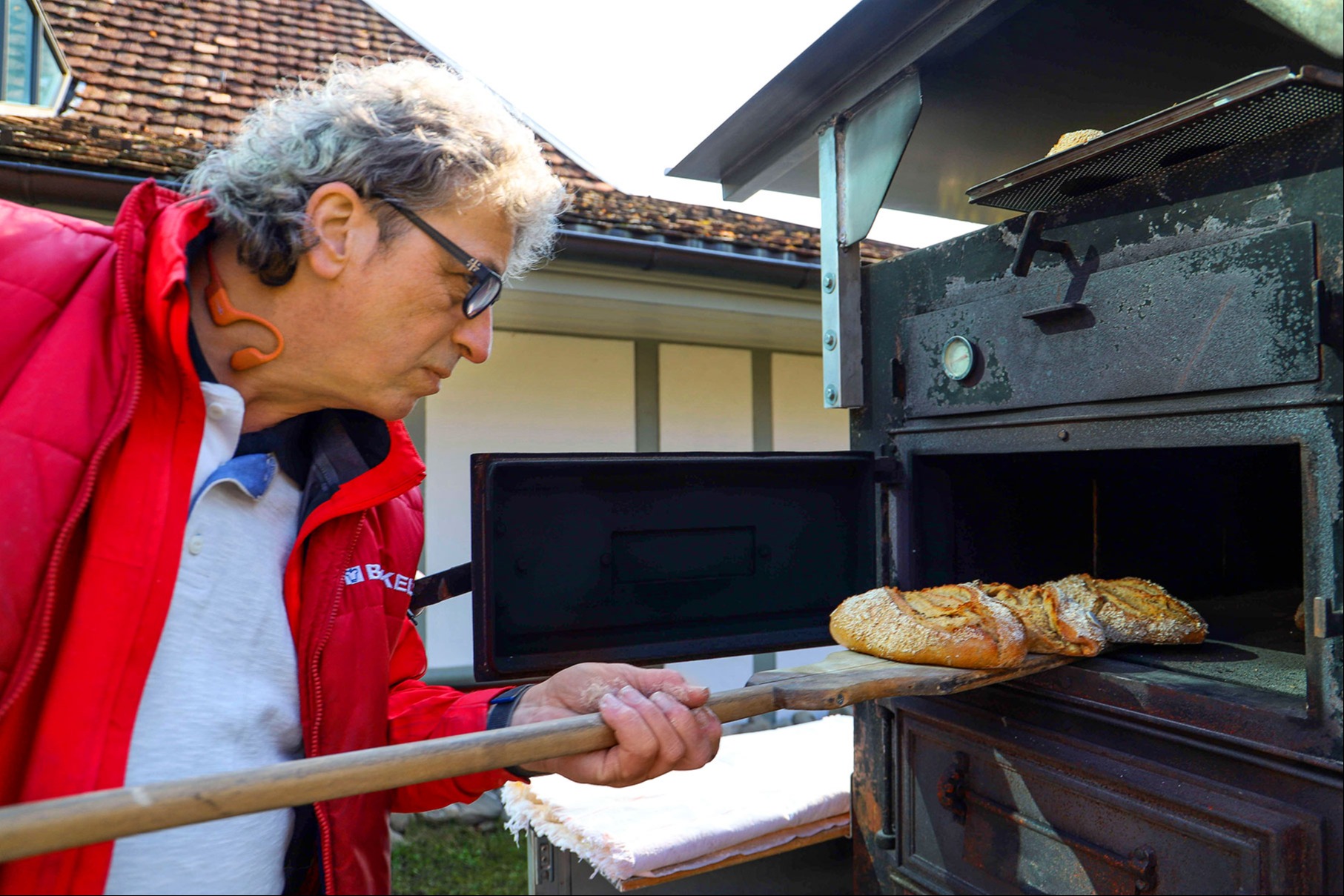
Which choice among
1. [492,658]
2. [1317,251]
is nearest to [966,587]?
[1317,251]

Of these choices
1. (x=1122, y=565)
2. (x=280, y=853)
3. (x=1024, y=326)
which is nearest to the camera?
(x=280, y=853)

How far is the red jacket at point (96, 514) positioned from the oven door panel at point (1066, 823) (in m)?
1.37

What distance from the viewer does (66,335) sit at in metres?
1.25

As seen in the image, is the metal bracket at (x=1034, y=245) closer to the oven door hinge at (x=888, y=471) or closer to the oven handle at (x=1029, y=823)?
the oven door hinge at (x=888, y=471)

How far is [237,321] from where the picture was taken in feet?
4.81

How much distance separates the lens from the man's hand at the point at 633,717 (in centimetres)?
135

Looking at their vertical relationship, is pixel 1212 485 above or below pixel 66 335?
below

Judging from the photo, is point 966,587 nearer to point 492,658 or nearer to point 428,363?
point 492,658

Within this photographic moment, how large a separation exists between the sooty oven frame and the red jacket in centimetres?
138

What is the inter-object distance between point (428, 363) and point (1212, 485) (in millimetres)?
2784

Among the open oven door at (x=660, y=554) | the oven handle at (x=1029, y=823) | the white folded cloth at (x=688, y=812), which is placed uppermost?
the open oven door at (x=660, y=554)

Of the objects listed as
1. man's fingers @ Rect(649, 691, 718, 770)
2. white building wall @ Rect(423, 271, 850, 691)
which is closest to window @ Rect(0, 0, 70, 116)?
white building wall @ Rect(423, 271, 850, 691)

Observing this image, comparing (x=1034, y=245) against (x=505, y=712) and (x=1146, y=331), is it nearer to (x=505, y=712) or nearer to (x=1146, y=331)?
(x=1146, y=331)

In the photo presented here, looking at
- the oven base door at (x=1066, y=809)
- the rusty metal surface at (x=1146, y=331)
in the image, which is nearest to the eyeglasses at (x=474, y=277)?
the rusty metal surface at (x=1146, y=331)
